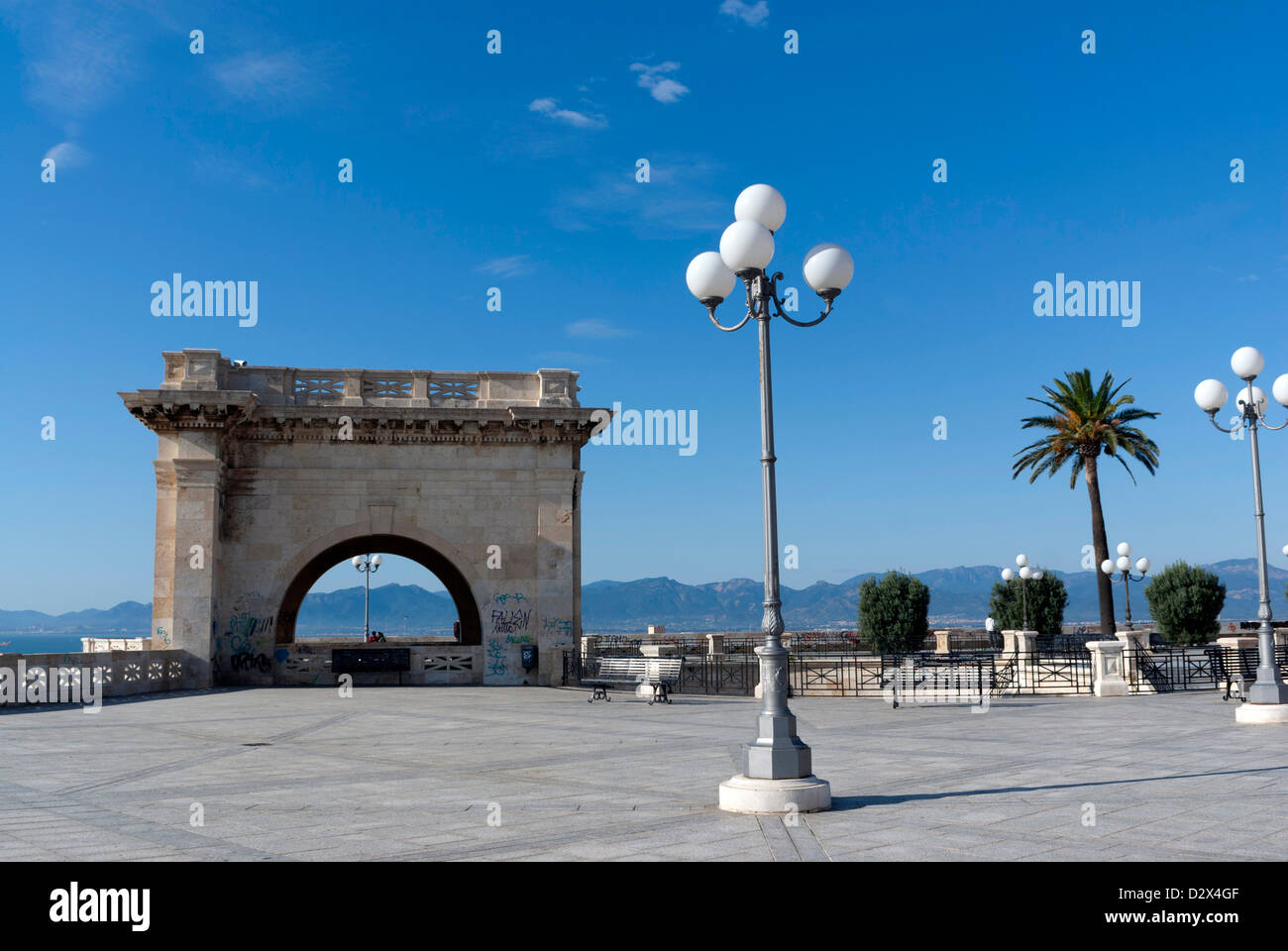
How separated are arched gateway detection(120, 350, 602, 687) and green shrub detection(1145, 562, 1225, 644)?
112ft

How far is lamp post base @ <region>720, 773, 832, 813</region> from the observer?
8.98 metres

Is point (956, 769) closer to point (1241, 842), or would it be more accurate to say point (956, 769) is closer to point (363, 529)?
point (1241, 842)

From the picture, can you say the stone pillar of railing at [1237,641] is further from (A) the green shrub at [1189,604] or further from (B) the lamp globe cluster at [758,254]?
(B) the lamp globe cluster at [758,254]

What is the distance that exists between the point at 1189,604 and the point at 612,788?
4754cm

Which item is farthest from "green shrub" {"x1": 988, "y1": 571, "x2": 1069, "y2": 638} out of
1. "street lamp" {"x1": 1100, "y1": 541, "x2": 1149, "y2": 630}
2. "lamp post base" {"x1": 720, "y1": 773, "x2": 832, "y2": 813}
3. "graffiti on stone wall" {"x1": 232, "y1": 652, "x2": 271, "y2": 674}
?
"lamp post base" {"x1": 720, "y1": 773, "x2": 832, "y2": 813}

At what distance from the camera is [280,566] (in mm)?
29203

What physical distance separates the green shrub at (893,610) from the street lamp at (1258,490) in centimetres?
3392

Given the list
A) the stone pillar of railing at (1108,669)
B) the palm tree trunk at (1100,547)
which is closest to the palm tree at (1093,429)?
the palm tree trunk at (1100,547)

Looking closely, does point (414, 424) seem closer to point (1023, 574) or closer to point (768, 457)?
point (768, 457)

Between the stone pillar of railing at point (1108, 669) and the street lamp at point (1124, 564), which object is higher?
the street lamp at point (1124, 564)

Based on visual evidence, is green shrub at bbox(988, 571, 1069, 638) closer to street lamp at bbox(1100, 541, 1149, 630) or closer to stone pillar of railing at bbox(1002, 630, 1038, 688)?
street lamp at bbox(1100, 541, 1149, 630)

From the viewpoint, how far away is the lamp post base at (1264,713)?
1666 cm

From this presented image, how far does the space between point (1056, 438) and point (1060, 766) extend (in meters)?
36.4
